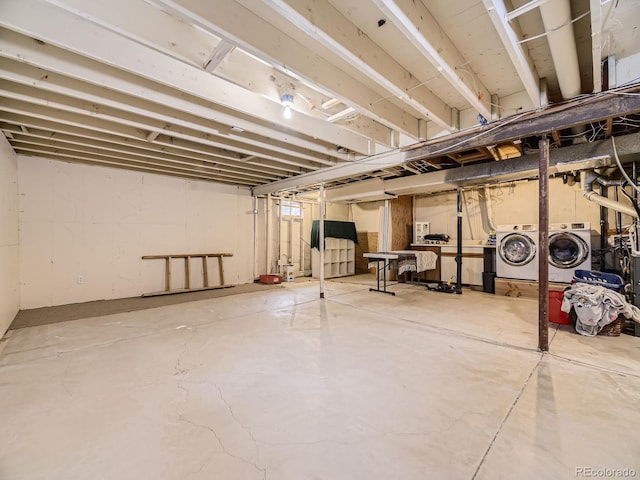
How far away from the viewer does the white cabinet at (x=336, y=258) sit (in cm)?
723

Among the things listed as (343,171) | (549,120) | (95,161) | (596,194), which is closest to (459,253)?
(596,194)

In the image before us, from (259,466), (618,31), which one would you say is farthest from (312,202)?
(259,466)

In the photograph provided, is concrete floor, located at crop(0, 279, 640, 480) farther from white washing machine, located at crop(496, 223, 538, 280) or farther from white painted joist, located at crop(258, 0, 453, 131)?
white painted joist, located at crop(258, 0, 453, 131)

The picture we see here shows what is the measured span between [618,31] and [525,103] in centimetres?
82

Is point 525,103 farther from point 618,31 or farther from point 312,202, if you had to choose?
point 312,202

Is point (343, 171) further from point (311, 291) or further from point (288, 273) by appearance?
point (288, 273)

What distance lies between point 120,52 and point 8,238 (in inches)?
122

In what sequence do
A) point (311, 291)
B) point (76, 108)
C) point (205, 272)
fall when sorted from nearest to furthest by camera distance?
point (76, 108) → point (311, 291) → point (205, 272)

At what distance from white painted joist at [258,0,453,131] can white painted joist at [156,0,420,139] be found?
0.46 ft

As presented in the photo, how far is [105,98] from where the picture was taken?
2.56 m

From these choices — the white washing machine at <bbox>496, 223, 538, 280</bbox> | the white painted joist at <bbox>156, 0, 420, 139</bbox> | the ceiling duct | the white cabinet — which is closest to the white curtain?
the white cabinet

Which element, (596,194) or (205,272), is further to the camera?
(205,272)

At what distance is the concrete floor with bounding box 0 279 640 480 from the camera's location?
1.30 m

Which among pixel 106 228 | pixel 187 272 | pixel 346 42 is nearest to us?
pixel 346 42
